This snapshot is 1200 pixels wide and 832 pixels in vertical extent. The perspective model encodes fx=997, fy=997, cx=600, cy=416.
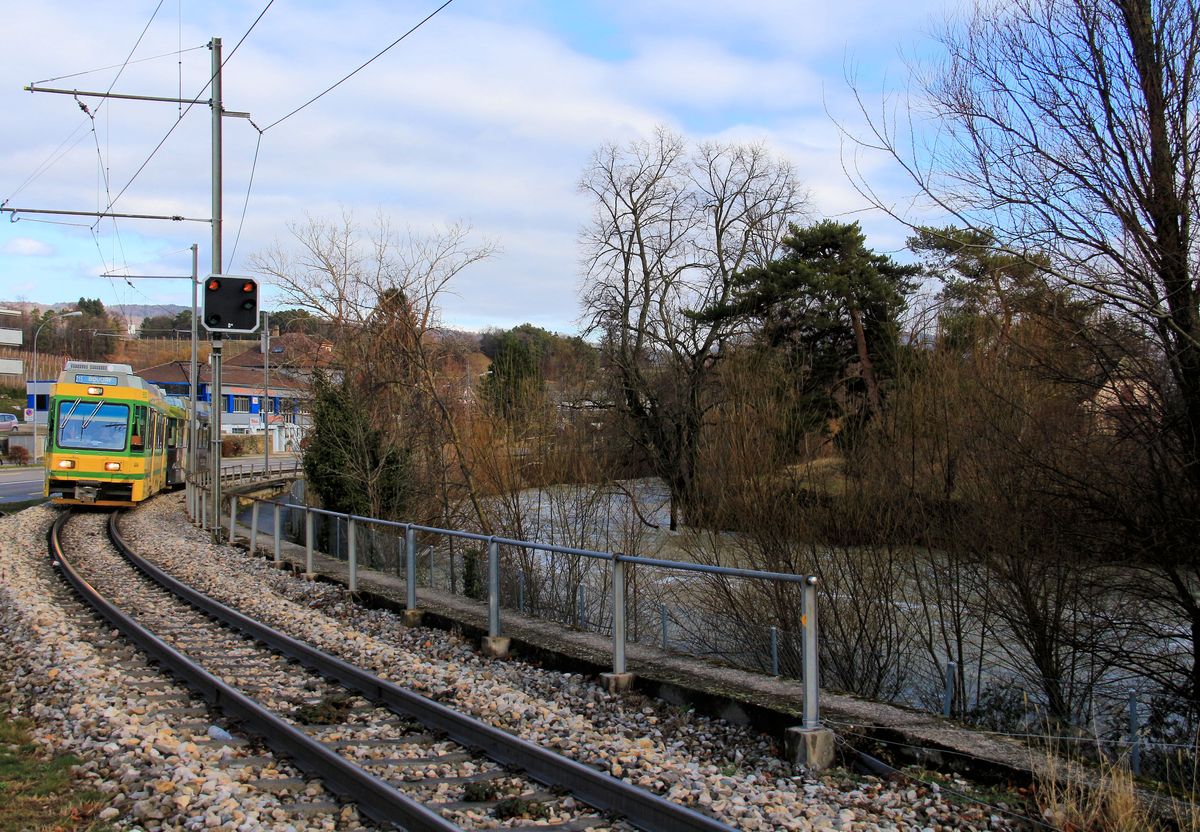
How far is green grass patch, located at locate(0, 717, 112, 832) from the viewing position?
5.05 metres

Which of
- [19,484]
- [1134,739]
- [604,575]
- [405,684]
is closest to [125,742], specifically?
[405,684]

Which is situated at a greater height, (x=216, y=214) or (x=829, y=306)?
(x=216, y=214)

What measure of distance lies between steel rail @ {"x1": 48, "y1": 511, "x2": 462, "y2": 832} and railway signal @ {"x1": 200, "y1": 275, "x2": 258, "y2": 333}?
359 inches

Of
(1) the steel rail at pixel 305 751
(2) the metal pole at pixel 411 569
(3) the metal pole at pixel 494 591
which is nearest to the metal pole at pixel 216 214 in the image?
(2) the metal pole at pixel 411 569

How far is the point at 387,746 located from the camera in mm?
6492

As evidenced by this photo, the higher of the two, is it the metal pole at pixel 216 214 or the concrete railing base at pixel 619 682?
the metal pole at pixel 216 214

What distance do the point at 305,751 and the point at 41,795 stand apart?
1407 millimetres

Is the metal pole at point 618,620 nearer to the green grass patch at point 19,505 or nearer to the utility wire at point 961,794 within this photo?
the utility wire at point 961,794

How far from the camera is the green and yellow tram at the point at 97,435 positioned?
25553mm

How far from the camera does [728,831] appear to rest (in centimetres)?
446

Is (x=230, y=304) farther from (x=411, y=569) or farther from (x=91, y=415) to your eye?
(x=91, y=415)

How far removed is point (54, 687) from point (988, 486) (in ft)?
34.2

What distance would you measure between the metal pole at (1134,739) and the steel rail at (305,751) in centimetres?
487

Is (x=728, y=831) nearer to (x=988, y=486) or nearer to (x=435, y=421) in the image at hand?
(x=988, y=486)
